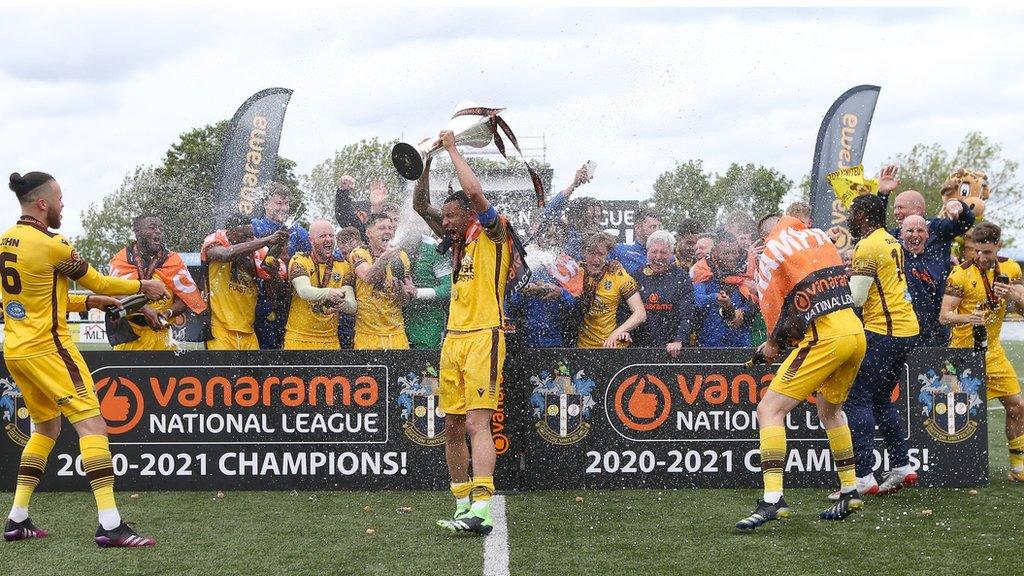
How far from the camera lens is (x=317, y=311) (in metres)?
8.70

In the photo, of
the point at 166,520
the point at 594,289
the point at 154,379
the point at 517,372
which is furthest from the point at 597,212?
the point at 166,520

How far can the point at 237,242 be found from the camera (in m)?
8.73

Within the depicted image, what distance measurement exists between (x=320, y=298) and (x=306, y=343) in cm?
49

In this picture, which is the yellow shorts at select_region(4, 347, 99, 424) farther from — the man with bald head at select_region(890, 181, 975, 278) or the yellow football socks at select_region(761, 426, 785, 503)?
the man with bald head at select_region(890, 181, 975, 278)

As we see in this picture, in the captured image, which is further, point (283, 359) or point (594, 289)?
point (594, 289)

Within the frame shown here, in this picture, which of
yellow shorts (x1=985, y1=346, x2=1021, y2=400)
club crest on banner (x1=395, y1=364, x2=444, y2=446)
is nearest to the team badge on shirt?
club crest on banner (x1=395, y1=364, x2=444, y2=446)

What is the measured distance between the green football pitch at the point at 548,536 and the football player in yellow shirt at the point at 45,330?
1.09 ft

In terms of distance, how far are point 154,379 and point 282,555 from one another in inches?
108

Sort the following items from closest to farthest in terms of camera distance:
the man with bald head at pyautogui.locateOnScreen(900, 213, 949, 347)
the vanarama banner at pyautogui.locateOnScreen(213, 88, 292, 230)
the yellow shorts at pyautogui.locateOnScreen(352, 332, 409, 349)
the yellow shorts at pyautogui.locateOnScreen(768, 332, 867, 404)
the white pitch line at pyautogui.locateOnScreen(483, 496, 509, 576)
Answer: the white pitch line at pyautogui.locateOnScreen(483, 496, 509, 576) < the yellow shorts at pyautogui.locateOnScreen(768, 332, 867, 404) < the man with bald head at pyautogui.locateOnScreen(900, 213, 949, 347) < the yellow shorts at pyautogui.locateOnScreen(352, 332, 409, 349) < the vanarama banner at pyautogui.locateOnScreen(213, 88, 292, 230)

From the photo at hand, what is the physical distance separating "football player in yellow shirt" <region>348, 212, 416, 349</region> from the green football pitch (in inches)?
63.9

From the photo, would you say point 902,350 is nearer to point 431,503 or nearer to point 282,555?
point 431,503

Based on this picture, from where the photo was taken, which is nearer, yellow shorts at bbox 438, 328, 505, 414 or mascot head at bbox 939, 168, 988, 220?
yellow shorts at bbox 438, 328, 505, 414

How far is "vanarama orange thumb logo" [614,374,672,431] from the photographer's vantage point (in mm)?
7926

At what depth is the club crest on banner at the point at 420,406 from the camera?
312 inches
